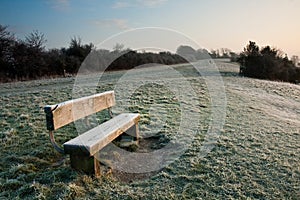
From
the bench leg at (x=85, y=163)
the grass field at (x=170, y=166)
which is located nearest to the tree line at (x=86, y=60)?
the grass field at (x=170, y=166)

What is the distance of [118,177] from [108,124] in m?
0.91

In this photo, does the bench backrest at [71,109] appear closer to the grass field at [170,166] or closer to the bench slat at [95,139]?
the bench slat at [95,139]

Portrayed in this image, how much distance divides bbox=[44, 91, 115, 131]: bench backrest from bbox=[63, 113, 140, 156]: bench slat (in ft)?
1.15

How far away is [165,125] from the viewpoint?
5730 mm

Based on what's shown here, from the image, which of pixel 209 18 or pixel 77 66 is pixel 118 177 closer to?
pixel 209 18

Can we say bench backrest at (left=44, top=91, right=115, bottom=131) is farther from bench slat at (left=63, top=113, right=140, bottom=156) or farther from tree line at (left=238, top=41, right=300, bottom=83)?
tree line at (left=238, top=41, right=300, bottom=83)

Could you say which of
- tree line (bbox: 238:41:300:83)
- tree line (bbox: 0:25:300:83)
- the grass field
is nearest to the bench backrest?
the grass field

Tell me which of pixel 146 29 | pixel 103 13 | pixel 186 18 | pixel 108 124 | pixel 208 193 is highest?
pixel 103 13

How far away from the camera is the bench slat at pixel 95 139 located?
308 centimetres

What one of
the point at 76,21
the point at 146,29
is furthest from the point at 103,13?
the point at 146,29

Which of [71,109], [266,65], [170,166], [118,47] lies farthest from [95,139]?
[118,47]

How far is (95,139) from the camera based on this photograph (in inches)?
130

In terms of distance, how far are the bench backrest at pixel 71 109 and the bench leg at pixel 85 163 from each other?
0.50 metres

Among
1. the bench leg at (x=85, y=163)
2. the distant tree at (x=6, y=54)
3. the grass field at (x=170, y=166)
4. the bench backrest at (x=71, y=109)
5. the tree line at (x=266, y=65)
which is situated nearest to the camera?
the grass field at (x=170, y=166)
